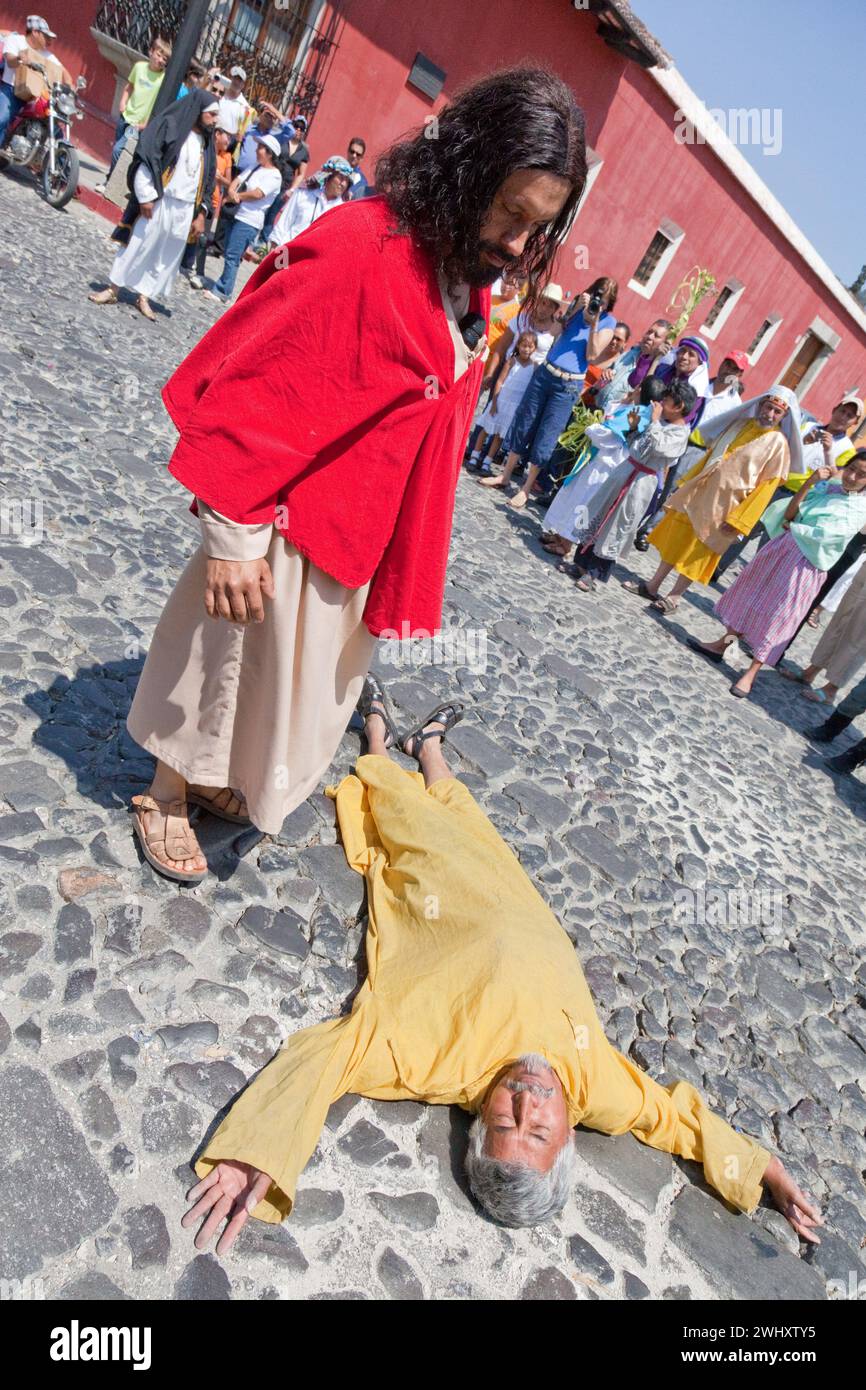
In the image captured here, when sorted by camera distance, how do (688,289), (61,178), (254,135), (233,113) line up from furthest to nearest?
(688,289)
(233,113)
(254,135)
(61,178)

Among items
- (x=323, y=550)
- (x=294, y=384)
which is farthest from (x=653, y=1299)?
(x=294, y=384)

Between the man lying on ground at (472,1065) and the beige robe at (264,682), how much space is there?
560mm

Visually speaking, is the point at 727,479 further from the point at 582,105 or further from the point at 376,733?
the point at 582,105

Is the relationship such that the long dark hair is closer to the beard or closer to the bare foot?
the beard

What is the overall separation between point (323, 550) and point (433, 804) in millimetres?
1420

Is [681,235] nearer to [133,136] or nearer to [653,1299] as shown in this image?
[133,136]

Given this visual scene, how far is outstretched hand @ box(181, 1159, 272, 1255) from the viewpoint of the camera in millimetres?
1958

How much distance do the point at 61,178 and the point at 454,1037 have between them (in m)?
11.2

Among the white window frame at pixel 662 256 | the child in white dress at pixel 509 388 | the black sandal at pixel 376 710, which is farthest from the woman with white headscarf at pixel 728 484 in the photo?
the white window frame at pixel 662 256

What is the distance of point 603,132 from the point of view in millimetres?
15266

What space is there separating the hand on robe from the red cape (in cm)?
11

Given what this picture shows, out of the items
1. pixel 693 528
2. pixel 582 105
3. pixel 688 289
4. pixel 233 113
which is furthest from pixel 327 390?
pixel 688 289

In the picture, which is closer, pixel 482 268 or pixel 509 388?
pixel 482 268

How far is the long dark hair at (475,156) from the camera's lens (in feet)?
6.16
